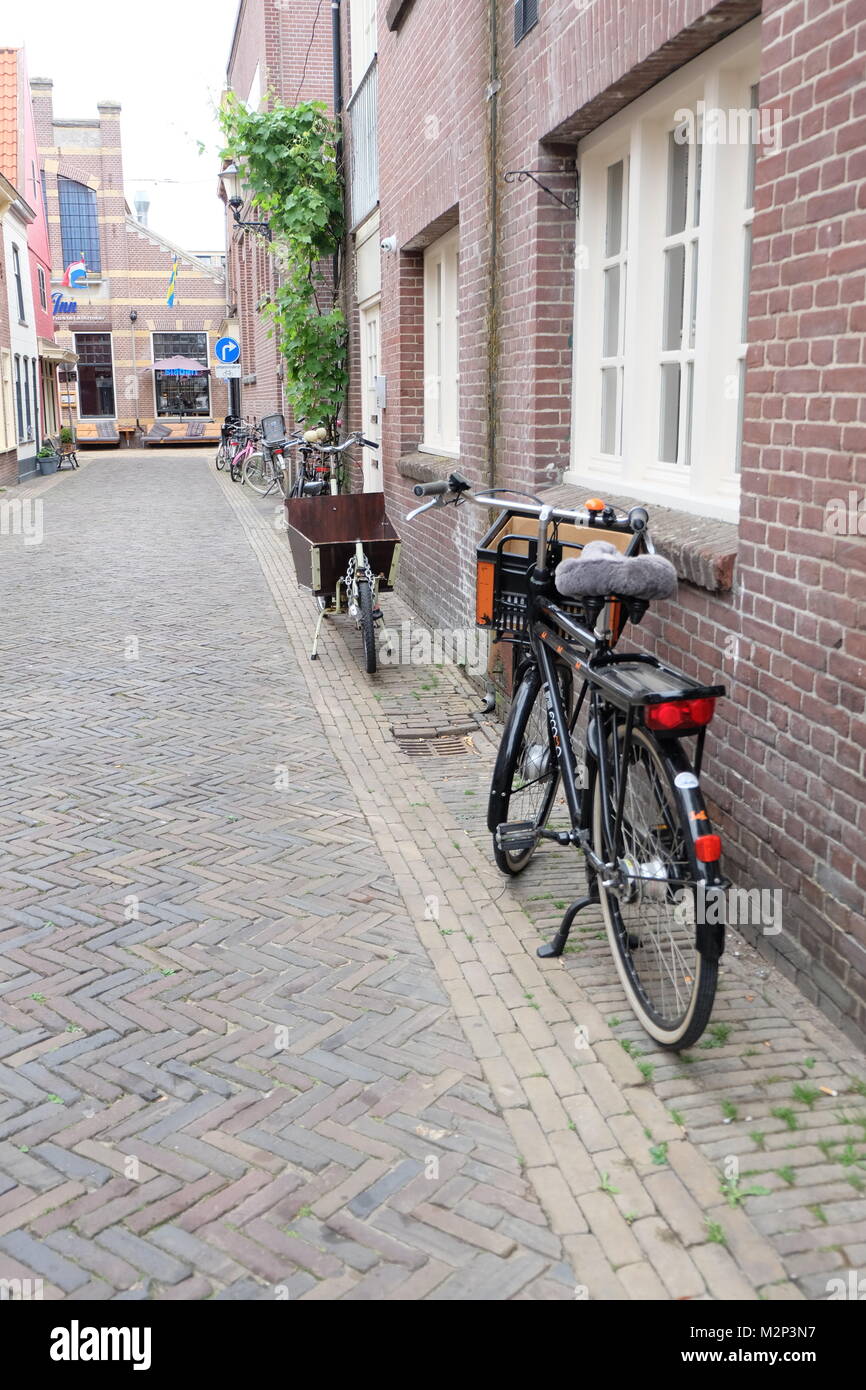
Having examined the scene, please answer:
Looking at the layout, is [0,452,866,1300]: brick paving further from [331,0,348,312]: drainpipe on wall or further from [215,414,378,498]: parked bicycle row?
[331,0,348,312]: drainpipe on wall

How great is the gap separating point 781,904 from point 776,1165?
1.05m

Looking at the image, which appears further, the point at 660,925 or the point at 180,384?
the point at 180,384

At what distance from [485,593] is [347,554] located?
4.01 meters

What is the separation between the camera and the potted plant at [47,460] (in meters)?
28.5

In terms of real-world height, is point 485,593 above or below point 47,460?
below

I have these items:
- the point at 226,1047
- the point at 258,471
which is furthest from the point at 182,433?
the point at 226,1047

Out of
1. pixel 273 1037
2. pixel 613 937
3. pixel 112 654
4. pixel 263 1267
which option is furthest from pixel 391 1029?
pixel 112 654

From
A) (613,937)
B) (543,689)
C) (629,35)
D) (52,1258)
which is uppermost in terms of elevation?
(629,35)

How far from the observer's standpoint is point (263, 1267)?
105 inches

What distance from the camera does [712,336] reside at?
14.9 ft

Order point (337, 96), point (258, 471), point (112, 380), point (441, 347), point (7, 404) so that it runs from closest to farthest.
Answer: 1. point (441, 347)
2. point (337, 96)
3. point (258, 471)
4. point (7, 404)
5. point (112, 380)

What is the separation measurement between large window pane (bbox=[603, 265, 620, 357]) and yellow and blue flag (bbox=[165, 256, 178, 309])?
40.5 meters

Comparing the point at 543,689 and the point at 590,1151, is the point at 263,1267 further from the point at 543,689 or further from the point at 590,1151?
the point at 543,689
